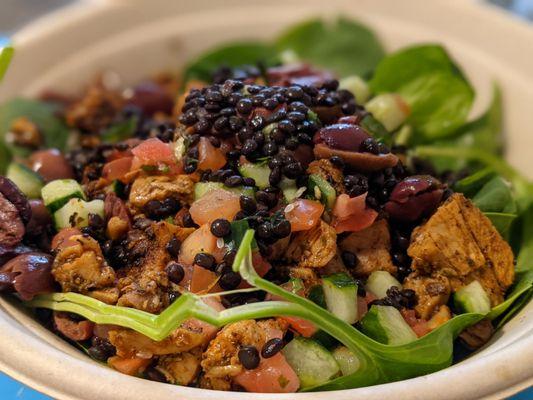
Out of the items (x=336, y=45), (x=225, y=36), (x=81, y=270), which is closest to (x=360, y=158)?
(x=81, y=270)

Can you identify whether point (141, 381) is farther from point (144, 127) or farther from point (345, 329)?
point (144, 127)

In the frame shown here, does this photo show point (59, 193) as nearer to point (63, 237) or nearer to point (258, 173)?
point (63, 237)

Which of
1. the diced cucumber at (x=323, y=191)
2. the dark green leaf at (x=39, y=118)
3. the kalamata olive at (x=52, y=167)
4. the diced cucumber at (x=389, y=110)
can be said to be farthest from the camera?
the dark green leaf at (x=39, y=118)

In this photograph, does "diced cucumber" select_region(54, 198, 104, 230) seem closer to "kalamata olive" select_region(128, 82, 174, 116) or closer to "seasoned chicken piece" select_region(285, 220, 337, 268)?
"seasoned chicken piece" select_region(285, 220, 337, 268)

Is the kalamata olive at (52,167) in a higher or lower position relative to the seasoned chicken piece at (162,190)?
lower

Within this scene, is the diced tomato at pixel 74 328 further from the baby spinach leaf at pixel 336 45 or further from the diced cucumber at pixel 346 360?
the baby spinach leaf at pixel 336 45

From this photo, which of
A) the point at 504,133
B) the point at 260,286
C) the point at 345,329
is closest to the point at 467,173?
the point at 504,133

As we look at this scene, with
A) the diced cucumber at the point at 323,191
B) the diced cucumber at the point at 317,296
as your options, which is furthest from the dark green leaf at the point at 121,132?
the diced cucumber at the point at 317,296
